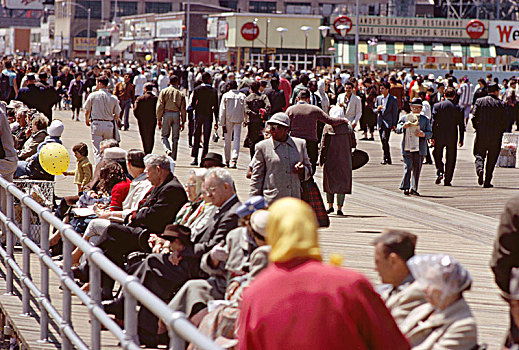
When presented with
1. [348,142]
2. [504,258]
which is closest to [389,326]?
[504,258]

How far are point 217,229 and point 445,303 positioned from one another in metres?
3.18

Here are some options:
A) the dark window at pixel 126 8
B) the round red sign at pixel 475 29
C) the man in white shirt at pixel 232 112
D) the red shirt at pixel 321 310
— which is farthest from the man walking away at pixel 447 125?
the dark window at pixel 126 8

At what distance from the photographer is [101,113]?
17500 millimetres

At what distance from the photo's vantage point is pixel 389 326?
4.22m

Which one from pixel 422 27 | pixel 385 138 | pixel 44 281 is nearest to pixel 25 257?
pixel 44 281

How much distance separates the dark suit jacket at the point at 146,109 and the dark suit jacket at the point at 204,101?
82cm

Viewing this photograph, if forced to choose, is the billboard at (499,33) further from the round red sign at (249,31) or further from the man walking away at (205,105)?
the man walking away at (205,105)

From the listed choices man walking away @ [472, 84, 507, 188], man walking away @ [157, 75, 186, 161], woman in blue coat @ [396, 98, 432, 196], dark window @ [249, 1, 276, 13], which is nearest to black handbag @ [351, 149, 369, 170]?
woman in blue coat @ [396, 98, 432, 196]

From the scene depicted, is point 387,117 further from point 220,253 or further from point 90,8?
point 90,8

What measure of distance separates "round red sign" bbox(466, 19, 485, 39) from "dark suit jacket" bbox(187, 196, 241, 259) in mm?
78857

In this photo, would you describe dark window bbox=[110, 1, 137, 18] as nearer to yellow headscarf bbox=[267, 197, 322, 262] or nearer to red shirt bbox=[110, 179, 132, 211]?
red shirt bbox=[110, 179, 132, 211]

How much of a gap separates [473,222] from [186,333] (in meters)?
10.9

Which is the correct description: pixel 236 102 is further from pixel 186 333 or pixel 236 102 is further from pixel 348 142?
pixel 186 333

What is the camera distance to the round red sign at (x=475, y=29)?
8400 cm
